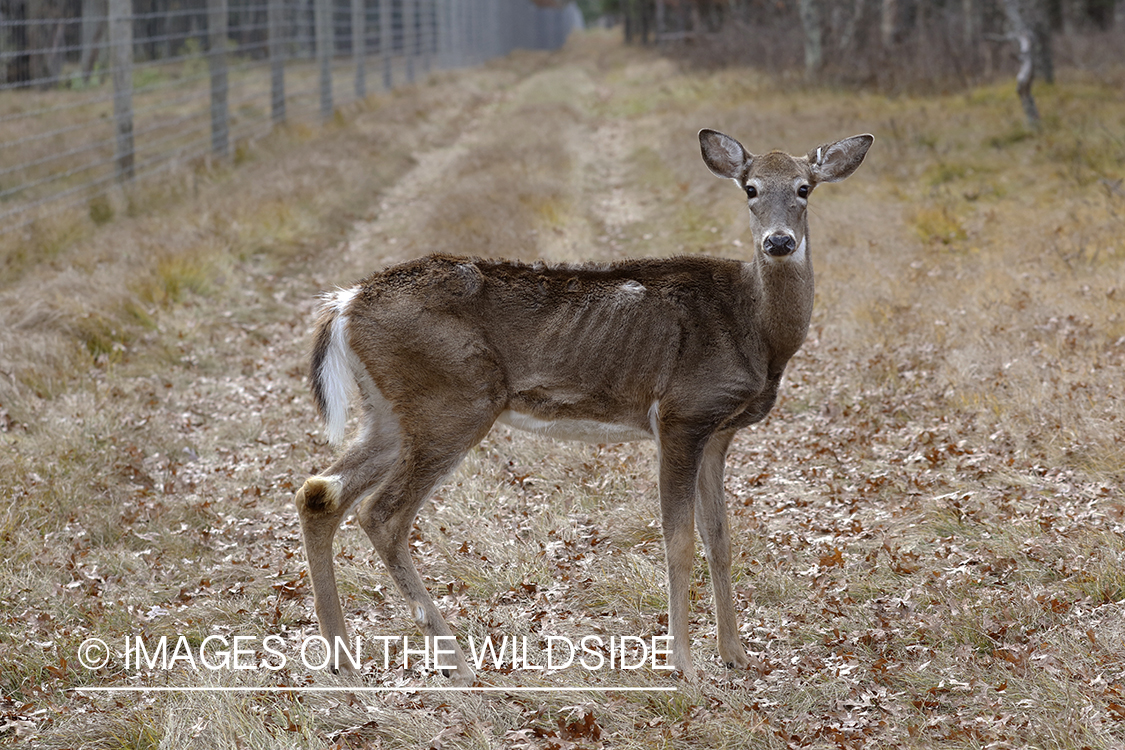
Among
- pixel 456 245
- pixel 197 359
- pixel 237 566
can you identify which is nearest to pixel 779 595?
pixel 237 566

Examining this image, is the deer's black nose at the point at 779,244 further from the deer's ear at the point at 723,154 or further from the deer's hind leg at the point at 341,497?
the deer's hind leg at the point at 341,497

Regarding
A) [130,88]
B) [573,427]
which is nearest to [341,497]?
[573,427]

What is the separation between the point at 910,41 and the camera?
23.5 m

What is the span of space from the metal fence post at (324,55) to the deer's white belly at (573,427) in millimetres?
18608

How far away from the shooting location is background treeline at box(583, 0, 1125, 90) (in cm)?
Result: 2053

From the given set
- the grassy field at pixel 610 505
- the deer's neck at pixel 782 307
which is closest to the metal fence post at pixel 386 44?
the grassy field at pixel 610 505

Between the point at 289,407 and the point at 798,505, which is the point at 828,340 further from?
the point at 289,407

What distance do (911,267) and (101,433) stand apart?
7.20m

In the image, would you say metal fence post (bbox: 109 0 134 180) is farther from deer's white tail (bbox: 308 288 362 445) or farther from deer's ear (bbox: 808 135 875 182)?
deer's ear (bbox: 808 135 875 182)

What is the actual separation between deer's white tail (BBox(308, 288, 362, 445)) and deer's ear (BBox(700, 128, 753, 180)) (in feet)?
5.77

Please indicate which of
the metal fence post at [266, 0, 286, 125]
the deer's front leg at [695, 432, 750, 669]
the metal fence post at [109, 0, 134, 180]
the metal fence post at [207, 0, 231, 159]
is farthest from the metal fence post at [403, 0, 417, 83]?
the deer's front leg at [695, 432, 750, 669]

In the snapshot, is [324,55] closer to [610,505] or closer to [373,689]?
[610,505]

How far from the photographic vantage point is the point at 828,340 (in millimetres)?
8539

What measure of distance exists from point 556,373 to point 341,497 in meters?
1.04
